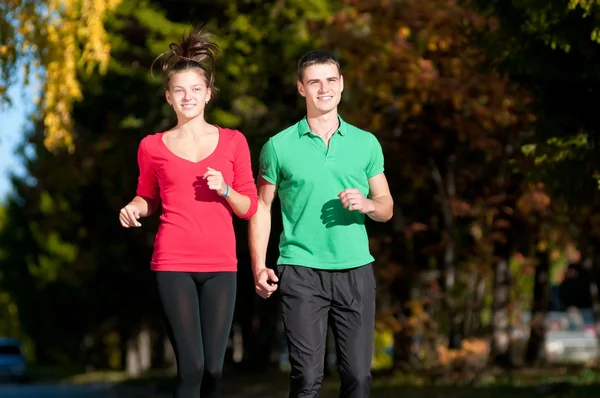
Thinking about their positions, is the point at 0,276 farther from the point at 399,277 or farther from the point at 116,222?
the point at 399,277

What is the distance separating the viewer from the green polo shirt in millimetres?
6285

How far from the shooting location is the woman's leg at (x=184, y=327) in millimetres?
5996

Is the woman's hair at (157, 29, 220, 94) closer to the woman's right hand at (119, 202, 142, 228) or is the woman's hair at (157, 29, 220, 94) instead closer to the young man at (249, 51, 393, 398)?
the young man at (249, 51, 393, 398)

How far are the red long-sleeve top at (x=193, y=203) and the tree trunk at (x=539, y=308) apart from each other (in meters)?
16.8

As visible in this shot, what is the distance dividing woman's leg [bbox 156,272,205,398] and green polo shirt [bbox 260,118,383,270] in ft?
1.81

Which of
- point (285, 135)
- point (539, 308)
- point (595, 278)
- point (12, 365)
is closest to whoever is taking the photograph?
point (285, 135)

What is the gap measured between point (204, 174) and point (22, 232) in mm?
51817

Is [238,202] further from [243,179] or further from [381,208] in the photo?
[381,208]

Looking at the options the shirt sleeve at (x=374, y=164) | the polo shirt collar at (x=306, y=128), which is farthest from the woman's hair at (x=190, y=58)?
the shirt sleeve at (x=374, y=164)

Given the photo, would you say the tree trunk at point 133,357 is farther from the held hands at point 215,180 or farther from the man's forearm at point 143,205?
the held hands at point 215,180

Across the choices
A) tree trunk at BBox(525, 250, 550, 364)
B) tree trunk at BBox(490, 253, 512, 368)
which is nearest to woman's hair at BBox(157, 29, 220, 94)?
tree trunk at BBox(490, 253, 512, 368)

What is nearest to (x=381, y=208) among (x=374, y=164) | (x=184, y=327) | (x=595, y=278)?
(x=374, y=164)

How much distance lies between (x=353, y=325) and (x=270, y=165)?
3.07 feet

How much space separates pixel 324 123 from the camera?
6492 millimetres
